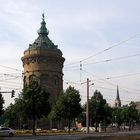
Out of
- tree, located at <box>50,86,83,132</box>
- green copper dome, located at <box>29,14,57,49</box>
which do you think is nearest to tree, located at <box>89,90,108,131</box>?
tree, located at <box>50,86,83,132</box>

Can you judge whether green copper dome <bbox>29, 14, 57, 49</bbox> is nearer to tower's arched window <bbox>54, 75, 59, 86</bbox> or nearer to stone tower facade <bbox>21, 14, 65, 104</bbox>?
stone tower facade <bbox>21, 14, 65, 104</bbox>

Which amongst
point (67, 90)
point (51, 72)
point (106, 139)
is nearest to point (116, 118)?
point (51, 72)

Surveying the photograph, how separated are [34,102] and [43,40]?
6513 centimetres

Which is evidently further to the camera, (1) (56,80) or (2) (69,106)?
(1) (56,80)

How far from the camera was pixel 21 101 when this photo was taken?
7712 cm

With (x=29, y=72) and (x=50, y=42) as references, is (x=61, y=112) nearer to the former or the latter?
(x=29, y=72)

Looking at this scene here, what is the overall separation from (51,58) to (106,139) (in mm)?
96773

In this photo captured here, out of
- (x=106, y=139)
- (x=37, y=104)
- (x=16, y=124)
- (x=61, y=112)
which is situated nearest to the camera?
(x=106, y=139)

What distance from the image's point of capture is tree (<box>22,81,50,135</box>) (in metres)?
76.6

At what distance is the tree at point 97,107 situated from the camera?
97.8 meters

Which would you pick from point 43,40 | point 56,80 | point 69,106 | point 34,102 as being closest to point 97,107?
point 69,106

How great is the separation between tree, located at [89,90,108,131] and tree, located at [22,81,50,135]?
21204 mm

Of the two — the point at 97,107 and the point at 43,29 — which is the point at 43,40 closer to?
the point at 43,29

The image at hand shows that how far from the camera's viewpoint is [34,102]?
76.9 m
